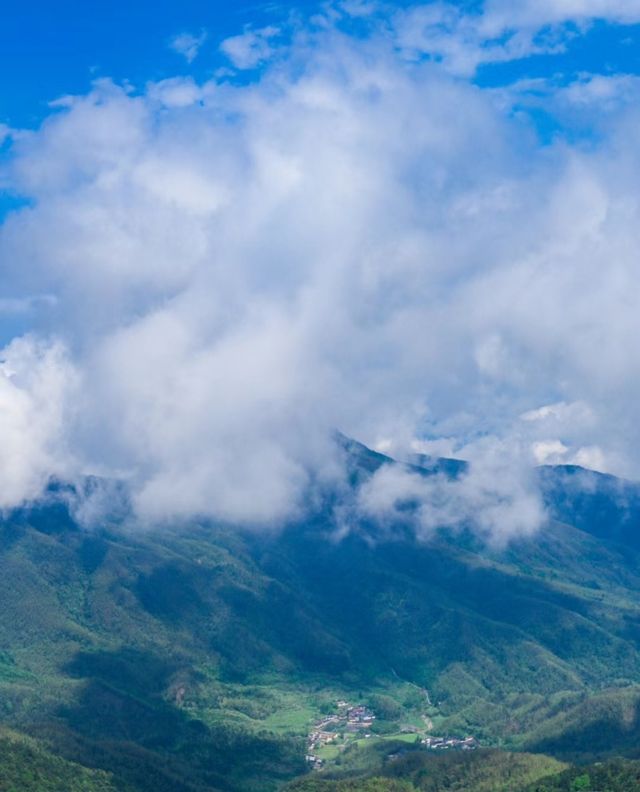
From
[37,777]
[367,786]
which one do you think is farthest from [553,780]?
[37,777]

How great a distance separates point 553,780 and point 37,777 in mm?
100725

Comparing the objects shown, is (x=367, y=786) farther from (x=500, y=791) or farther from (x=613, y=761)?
(x=613, y=761)

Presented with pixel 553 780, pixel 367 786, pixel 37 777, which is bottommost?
pixel 37 777

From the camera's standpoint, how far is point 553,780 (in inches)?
7485

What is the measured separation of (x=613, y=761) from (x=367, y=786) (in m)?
48.3

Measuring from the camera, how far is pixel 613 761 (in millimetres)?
192375

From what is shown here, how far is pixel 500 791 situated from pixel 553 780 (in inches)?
555

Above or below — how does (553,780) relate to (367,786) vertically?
above

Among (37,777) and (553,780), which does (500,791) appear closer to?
(553,780)

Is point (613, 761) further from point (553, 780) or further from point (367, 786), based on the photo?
point (367, 786)

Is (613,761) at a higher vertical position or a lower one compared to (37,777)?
higher

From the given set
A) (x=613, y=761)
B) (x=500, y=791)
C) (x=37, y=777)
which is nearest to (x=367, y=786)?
(x=500, y=791)

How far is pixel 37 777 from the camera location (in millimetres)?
195375

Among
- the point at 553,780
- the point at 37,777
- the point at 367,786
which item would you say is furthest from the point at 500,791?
the point at 37,777
